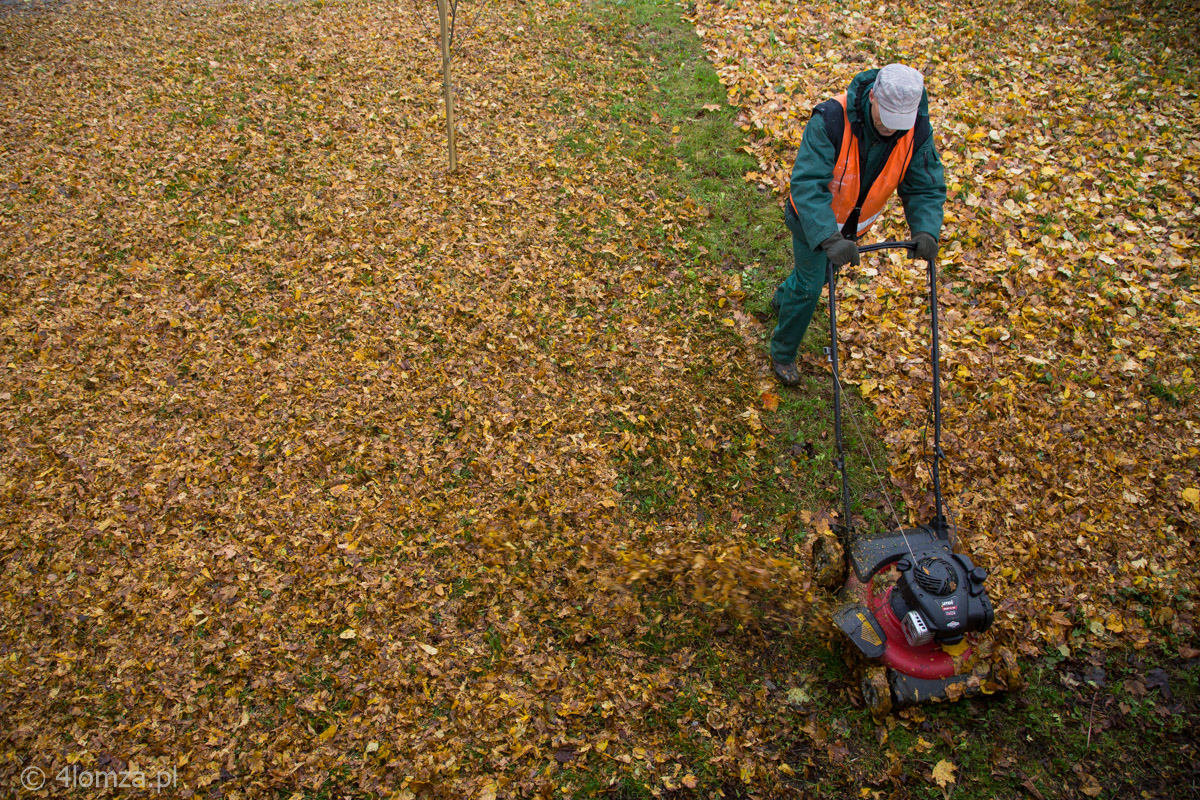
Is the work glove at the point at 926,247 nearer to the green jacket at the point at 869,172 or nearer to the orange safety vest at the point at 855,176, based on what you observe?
the green jacket at the point at 869,172

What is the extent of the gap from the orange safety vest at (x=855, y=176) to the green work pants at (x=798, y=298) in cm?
29

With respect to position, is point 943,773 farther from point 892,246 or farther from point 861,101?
point 861,101

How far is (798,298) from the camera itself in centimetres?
477

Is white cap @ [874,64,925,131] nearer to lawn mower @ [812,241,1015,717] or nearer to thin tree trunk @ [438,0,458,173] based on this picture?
lawn mower @ [812,241,1015,717]

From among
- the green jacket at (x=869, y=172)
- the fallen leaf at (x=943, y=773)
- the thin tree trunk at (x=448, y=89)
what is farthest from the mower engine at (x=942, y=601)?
the thin tree trunk at (x=448, y=89)

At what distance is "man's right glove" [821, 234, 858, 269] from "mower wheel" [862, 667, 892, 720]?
2.26m

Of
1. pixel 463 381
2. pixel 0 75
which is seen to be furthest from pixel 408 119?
pixel 0 75

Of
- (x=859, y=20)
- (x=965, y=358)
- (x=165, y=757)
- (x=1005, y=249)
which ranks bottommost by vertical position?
(x=165, y=757)

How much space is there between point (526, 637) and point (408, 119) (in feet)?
18.8

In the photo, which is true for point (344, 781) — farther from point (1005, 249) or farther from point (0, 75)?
point (0, 75)

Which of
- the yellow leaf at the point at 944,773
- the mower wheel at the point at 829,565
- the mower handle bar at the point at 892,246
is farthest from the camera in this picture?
the mower wheel at the point at 829,565

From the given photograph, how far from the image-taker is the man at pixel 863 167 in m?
3.93

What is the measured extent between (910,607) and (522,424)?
276cm

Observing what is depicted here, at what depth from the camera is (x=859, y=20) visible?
28.3 ft
